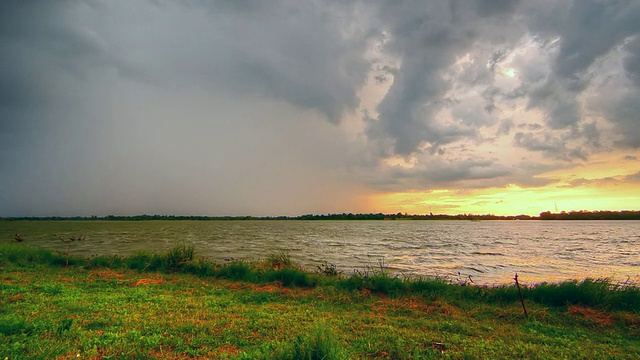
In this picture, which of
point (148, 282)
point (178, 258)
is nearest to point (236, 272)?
point (148, 282)

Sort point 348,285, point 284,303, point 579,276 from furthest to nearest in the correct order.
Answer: point 579,276
point 348,285
point 284,303

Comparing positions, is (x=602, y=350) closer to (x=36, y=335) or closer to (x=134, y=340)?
(x=134, y=340)

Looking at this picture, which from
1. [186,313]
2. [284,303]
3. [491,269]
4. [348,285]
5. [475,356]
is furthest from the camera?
[491,269]

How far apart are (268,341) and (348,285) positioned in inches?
291

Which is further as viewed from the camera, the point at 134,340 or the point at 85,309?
the point at 85,309

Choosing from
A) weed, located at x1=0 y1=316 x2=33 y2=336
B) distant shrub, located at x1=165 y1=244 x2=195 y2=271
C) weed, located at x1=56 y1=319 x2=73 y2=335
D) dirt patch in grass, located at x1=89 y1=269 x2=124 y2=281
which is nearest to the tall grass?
distant shrub, located at x1=165 y1=244 x2=195 y2=271

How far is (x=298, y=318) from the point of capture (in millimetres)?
8859

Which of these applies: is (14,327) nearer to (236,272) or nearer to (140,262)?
(236,272)

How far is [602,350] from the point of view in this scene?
716 cm

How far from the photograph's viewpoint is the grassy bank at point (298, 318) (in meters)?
6.31

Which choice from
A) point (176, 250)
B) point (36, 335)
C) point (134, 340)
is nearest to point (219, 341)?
point (134, 340)

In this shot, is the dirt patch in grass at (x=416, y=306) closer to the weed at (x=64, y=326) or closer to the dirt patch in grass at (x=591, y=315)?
the dirt patch in grass at (x=591, y=315)

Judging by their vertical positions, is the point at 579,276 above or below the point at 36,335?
below

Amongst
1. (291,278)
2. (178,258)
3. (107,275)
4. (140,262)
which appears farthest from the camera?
(140,262)
